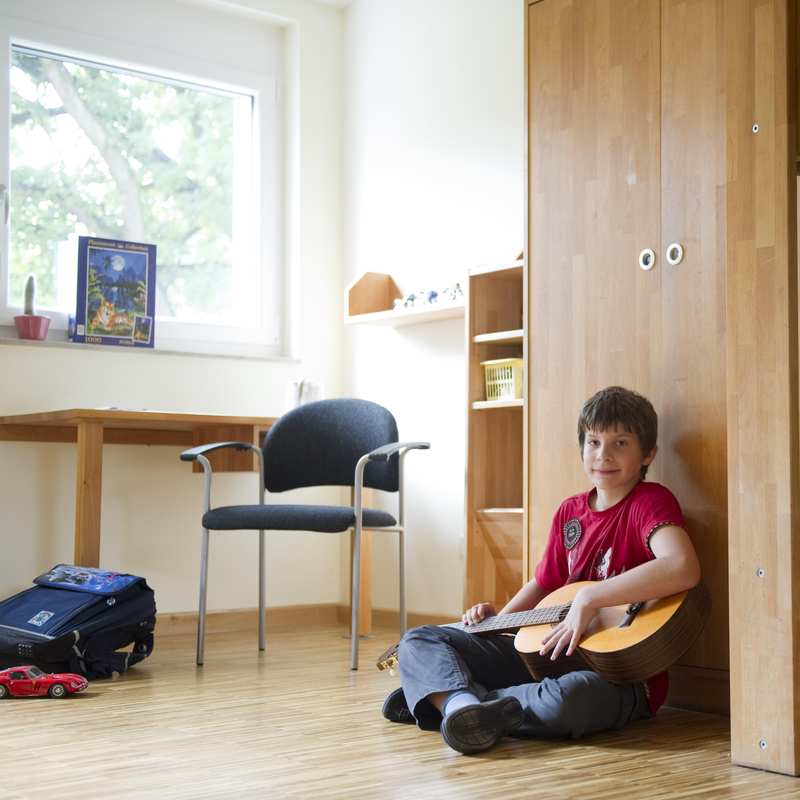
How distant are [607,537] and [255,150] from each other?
8.56ft

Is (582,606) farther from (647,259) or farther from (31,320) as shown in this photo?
(31,320)

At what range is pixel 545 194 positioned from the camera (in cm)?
289

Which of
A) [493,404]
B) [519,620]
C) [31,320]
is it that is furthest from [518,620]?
[31,320]

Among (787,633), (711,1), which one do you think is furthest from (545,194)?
(787,633)

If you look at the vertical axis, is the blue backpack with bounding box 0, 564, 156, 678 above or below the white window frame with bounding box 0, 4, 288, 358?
below

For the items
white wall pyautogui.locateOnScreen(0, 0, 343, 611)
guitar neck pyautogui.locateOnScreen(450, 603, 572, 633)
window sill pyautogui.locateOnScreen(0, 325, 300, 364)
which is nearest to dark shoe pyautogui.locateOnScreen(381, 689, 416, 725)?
guitar neck pyautogui.locateOnScreen(450, 603, 572, 633)

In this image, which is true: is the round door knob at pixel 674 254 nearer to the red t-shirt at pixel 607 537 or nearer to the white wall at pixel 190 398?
the red t-shirt at pixel 607 537

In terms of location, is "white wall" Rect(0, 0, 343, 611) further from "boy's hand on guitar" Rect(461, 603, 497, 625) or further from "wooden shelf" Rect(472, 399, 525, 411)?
"boy's hand on guitar" Rect(461, 603, 497, 625)

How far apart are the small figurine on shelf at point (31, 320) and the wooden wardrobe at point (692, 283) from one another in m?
1.76

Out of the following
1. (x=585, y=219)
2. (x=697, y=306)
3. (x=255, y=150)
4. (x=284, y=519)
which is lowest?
(x=284, y=519)

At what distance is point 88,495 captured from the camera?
10.9ft

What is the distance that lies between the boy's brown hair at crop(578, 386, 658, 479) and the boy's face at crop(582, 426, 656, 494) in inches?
0.5

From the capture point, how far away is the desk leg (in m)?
3.31

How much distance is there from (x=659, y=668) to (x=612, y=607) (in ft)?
0.47
